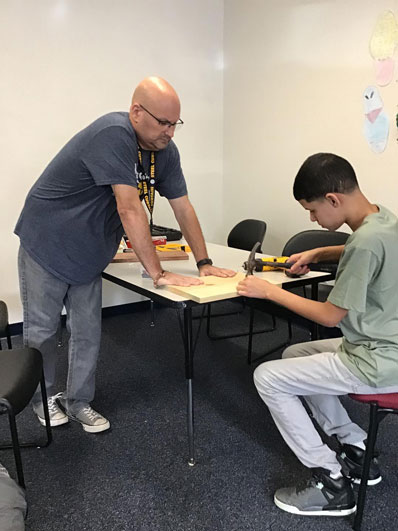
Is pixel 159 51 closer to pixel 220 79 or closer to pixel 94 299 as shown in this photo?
pixel 220 79

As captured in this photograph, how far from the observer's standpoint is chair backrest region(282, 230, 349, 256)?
101 inches

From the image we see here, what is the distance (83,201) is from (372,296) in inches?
44.4

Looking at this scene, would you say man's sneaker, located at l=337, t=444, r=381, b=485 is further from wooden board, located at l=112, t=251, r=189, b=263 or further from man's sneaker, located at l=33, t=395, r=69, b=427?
man's sneaker, located at l=33, t=395, r=69, b=427

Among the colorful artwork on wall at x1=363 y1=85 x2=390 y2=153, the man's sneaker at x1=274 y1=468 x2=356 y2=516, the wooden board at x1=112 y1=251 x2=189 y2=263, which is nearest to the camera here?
the man's sneaker at x1=274 y1=468 x2=356 y2=516

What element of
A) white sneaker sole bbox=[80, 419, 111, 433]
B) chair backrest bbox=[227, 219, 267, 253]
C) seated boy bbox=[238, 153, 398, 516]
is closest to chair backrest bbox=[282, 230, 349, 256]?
chair backrest bbox=[227, 219, 267, 253]

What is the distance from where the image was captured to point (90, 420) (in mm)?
2020

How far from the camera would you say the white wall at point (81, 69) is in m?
3.03

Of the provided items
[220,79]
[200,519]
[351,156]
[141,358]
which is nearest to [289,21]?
[220,79]

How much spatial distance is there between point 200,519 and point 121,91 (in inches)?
117

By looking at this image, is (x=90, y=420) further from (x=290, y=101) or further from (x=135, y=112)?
(x=290, y=101)

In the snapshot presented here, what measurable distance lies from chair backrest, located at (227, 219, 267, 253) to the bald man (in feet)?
3.70

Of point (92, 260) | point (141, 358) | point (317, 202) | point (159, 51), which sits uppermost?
point (159, 51)

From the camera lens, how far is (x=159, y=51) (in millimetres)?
3531

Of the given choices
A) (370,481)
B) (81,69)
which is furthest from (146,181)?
(81,69)
